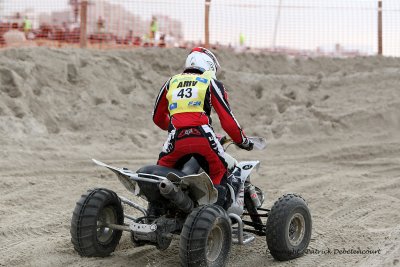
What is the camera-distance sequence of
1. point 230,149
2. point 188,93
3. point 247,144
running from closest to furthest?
point 188,93, point 247,144, point 230,149

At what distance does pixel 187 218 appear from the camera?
18.6 feet

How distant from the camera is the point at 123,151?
11.6 meters

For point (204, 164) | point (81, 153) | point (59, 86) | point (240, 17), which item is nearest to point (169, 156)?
point (204, 164)

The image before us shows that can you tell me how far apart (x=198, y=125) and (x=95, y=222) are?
1251 millimetres

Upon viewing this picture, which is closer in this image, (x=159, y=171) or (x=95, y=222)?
(x=159, y=171)

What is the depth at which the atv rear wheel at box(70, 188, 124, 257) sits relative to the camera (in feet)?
19.8

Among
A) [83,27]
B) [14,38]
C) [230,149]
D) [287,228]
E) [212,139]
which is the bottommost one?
[287,228]

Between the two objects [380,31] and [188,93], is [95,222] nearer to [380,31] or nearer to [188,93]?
[188,93]

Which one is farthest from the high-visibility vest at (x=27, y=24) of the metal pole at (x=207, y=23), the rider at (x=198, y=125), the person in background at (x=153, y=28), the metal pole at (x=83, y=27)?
the rider at (x=198, y=125)

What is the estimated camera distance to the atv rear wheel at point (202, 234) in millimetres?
5570

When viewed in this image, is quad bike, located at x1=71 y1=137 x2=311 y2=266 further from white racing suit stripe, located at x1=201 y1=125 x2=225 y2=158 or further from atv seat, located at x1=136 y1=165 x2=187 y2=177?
white racing suit stripe, located at x1=201 y1=125 x2=225 y2=158

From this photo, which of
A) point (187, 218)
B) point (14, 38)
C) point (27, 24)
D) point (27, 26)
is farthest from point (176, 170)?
point (27, 24)

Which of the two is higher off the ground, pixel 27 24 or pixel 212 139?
pixel 27 24

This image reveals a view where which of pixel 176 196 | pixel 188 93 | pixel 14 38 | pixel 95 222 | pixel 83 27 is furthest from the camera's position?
pixel 14 38
